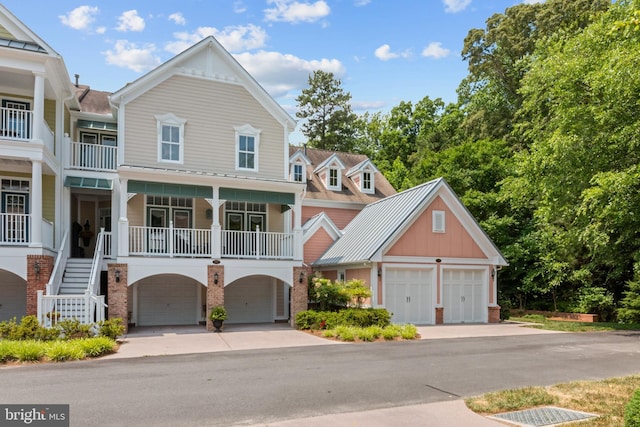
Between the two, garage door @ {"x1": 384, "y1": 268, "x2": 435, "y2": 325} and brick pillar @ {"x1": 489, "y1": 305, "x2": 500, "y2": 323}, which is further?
brick pillar @ {"x1": 489, "y1": 305, "x2": 500, "y2": 323}

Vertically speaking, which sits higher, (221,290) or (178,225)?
(178,225)

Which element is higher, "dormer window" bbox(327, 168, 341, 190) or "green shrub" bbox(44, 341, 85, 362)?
"dormer window" bbox(327, 168, 341, 190)

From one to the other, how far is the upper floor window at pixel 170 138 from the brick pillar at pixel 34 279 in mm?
5753

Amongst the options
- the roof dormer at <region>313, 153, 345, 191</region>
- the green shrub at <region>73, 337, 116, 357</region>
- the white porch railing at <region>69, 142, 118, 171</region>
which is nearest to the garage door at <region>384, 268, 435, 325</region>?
the roof dormer at <region>313, 153, 345, 191</region>

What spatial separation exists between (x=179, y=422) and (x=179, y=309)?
14657 mm

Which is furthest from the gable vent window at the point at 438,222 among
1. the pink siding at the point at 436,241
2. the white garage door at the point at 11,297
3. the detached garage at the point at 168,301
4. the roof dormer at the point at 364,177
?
the white garage door at the point at 11,297

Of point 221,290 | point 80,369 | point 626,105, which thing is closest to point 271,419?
point 80,369

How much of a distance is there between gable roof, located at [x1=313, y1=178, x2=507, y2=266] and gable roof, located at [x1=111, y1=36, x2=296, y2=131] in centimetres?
589

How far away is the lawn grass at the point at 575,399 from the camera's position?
24.7 feet

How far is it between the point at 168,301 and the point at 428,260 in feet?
35.5

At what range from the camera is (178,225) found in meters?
21.2

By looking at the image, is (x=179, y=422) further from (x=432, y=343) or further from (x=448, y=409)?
(x=432, y=343)

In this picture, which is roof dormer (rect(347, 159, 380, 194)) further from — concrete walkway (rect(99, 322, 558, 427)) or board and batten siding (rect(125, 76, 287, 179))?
concrete walkway (rect(99, 322, 558, 427))

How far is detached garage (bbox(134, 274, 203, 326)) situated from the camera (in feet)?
67.9
